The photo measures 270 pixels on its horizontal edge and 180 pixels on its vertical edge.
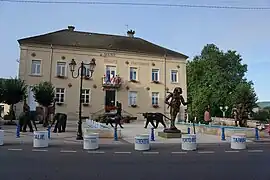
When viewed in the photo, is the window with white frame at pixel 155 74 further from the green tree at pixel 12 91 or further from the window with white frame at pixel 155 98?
the green tree at pixel 12 91

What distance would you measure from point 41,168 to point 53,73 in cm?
3083

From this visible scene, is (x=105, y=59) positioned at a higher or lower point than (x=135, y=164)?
higher

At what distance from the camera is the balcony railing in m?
38.6

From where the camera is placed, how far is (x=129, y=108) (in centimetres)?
3988

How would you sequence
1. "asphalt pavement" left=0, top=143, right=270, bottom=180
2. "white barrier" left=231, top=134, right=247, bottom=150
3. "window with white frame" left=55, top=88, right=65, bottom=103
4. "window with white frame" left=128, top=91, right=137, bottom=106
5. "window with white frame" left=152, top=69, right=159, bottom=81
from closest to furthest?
"asphalt pavement" left=0, top=143, right=270, bottom=180 → "white barrier" left=231, top=134, right=247, bottom=150 → "window with white frame" left=55, top=88, right=65, bottom=103 → "window with white frame" left=128, top=91, right=137, bottom=106 → "window with white frame" left=152, top=69, right=159, bottom=81

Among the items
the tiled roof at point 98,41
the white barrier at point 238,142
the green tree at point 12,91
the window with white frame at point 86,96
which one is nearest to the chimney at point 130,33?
the tiled roof at point 98,41

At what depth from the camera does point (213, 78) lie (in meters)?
51.5

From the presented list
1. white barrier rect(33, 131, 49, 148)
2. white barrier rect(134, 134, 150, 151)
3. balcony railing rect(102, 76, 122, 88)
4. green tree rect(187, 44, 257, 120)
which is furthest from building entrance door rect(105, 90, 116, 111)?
white barrier rect(134, 134, 150, 151)

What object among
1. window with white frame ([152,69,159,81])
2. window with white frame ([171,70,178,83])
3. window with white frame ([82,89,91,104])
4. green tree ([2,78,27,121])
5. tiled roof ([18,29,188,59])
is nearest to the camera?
green tree ([2,78,27,121])

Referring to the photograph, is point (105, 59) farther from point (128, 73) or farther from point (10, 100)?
point (10, 100)

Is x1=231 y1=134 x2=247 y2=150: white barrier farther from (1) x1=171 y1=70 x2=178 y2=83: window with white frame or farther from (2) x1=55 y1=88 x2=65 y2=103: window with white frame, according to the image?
(1) x1=171 y1=70 x2=178 y2=83: window with white frame

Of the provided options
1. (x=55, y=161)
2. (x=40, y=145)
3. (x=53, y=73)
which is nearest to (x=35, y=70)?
(x=53, y=73)

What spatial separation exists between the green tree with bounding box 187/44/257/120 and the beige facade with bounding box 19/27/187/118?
8.61 m

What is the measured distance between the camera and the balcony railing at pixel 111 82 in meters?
38.6
